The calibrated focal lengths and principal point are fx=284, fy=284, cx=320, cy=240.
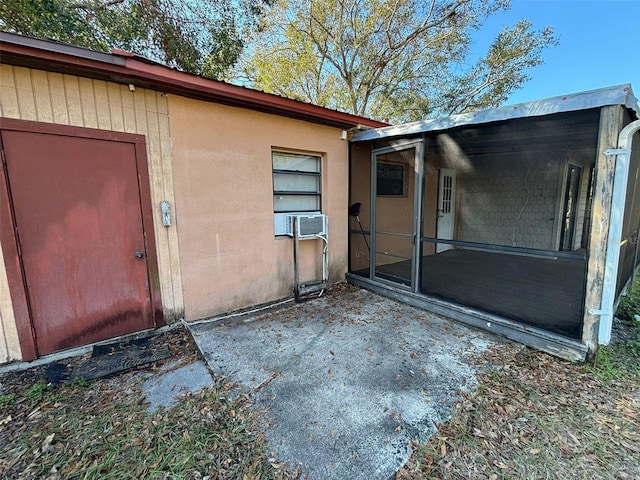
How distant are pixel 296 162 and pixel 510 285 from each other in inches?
157

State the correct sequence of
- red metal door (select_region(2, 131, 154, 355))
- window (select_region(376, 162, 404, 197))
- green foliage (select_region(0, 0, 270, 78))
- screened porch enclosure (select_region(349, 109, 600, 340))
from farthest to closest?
window (select_region(376, 162, 404, 197)) < green foliage (select_region(0, 0, 270, 78)) < screened porch enclosure (select_region(349, 109, 600, 340)) < red metal door (select_region(2, 131, 154, 355))

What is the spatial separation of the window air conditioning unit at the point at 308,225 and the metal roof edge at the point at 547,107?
1.80 metres

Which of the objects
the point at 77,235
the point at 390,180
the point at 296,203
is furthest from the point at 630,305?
the point at 77,235

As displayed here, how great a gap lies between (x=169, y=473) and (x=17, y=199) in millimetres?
2640

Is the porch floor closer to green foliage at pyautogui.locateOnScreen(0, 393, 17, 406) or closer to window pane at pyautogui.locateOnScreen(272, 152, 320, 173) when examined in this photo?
window pane at pyautogui.locateOnScreen(272, 152, 320, 173)

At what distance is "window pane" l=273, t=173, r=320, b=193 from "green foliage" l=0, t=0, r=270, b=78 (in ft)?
15.4

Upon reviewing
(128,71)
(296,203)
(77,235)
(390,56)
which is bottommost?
(77,235)

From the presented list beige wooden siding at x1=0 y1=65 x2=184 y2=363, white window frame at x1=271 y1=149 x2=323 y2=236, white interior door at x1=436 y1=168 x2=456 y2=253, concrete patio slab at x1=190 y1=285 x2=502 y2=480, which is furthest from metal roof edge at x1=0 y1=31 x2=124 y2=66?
white interior door at x1=436 y1=168 x2=456 y2=253

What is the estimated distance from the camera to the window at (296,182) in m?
4.17

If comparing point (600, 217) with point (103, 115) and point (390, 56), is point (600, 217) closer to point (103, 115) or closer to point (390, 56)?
point (103, 115)

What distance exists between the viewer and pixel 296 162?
4363 millimetres

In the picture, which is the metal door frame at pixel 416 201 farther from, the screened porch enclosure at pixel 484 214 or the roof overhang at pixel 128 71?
the roof overhang at pixel 128 71

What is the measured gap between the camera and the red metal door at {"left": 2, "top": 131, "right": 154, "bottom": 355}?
8.42 ft

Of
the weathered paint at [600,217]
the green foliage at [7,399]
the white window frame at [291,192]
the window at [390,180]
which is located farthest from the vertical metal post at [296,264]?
the weathered paint at [600,217]
